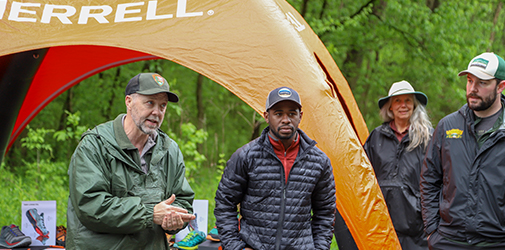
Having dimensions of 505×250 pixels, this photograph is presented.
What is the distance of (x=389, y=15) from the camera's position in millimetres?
10516

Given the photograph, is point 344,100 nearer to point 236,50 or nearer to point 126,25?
Answer: point 236,50

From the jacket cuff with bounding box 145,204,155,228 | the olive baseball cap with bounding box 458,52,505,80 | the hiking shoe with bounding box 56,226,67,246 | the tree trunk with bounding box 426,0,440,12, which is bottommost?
the hiking shoe with bounding box 56,226,67,246

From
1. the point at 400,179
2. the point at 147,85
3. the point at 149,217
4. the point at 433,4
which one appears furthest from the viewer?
the point at 433,4

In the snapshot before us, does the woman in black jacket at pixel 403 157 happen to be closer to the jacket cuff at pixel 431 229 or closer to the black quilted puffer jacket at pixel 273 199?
the jacket cuff at pixel 431 229

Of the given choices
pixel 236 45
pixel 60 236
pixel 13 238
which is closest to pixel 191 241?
pixel 60 236

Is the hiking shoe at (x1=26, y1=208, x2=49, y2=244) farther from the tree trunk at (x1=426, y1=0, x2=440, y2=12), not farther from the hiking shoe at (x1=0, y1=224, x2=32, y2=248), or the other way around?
the tree trunk at (x1=426, y1=0, x2=440, y2=12)

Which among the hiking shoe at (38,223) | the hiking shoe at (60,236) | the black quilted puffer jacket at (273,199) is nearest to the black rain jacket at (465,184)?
the black quilted puffer jacket at (273,199)

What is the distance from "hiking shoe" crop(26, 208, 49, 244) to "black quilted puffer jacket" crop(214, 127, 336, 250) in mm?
2591

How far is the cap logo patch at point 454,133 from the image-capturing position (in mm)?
2637

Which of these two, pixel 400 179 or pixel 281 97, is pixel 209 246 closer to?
pixel 400 179

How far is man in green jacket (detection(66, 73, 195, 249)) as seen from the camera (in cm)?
213

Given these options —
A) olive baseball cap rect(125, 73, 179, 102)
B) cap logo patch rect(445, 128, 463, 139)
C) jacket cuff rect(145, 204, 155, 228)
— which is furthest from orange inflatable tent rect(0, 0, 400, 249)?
jacket cuff rect(145, 204, 155, 228)

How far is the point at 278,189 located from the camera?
7.82 feet

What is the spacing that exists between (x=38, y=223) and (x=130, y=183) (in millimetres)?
2515
